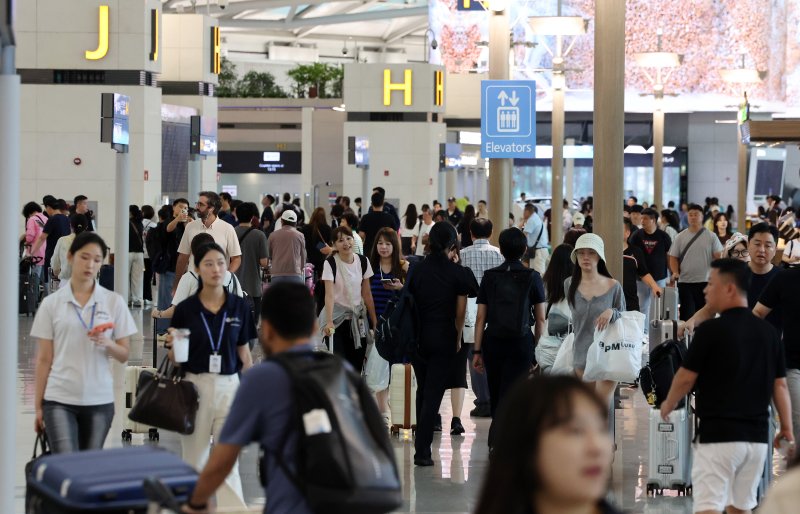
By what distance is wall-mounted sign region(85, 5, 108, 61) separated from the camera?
A: 2434cm

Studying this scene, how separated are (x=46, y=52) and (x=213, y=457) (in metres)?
21.7

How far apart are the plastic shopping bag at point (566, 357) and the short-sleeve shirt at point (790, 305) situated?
4.92 feet

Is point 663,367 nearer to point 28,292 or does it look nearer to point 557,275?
point 557,275

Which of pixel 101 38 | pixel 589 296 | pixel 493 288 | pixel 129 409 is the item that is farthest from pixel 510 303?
pixel 101 38

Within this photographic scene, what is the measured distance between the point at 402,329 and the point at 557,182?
21582mm

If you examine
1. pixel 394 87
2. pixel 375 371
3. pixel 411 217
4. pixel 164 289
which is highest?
pixel 394 87

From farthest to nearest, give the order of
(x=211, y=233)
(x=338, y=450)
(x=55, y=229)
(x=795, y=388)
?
(x=55, y=229) → (x=211, y=233) → (x=795, y=388) → (x=338, y=450)

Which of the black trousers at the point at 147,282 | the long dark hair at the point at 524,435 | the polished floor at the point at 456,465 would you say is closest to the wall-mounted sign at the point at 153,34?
the black trousers at the point at 147,282

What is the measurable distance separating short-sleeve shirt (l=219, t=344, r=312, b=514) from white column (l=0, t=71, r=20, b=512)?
6.39ft

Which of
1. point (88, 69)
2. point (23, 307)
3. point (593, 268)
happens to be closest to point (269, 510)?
point (593, 268)

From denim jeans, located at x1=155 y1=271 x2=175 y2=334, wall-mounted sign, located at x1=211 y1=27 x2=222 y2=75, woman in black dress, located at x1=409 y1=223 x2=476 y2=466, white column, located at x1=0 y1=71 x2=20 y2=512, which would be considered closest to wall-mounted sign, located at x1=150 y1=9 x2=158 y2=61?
wall-mounted sign, located at x1=211 y1=27 x2=222 y2=75

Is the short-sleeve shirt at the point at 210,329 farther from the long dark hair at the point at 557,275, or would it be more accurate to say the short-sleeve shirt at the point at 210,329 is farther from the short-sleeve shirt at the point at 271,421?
the long dark hair at the point at 557,275

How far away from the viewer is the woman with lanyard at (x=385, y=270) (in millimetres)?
10656

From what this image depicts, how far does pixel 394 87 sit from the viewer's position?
3788 cm
